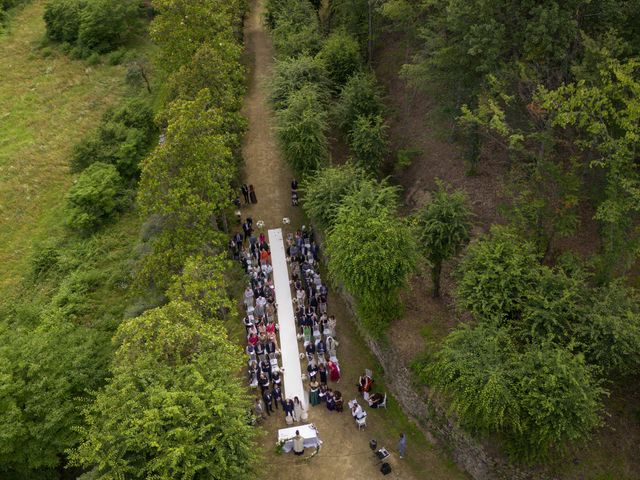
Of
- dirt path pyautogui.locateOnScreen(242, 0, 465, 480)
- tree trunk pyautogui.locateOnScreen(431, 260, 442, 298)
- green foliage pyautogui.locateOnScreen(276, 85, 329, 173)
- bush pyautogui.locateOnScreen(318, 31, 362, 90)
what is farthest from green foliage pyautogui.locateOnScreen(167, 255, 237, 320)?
bush pyautogui.locateOnScreen(318, 31, 362, 90)

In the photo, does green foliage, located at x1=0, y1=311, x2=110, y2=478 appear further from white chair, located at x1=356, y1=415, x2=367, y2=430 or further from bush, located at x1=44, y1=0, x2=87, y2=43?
bush, located at x1=44, y1=0, x2=87, y2=43

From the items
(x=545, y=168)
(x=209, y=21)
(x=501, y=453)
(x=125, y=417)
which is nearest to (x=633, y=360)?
(x=501, y=453)

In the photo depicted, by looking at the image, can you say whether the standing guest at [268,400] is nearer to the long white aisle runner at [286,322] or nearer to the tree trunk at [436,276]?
the long white aisle runner at [286,322]

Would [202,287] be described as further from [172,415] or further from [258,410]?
[172,415]

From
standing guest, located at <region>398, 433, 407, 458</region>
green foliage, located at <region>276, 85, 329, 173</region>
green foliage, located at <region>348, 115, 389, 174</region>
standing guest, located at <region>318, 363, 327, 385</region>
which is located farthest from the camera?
green foliage, located at <region>348, 115, 389, 174</region>

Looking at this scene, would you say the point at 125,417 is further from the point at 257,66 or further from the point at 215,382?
the point at 257,66

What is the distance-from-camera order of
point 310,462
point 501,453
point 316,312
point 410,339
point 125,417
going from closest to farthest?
point 125,417 → point 501,453 → point 310,462 → point 410,339 → point 316,312
